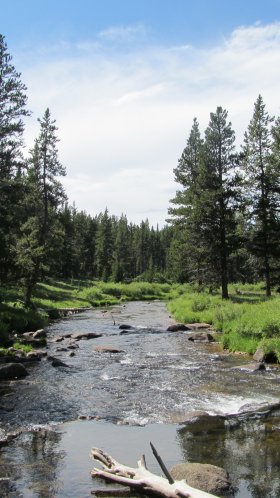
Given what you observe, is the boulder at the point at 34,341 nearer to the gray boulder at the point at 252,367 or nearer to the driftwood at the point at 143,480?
the gray boulder at the point at 252,367

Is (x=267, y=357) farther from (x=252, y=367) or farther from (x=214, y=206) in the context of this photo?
(x=214, y=206)

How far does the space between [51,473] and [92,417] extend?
360cm

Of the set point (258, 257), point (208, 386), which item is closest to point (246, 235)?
point (258, 257)

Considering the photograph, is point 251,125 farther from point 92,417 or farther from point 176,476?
point 176,476

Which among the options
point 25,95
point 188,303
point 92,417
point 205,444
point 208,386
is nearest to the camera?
point 205,444

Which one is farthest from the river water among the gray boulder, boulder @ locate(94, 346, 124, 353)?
boulder @ locate(94, 346, 124, 353)

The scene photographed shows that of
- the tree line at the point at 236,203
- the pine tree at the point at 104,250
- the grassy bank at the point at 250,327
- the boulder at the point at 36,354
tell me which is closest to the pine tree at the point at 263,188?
the tree line at the point at 236,203

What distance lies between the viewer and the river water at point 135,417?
28.2 feet

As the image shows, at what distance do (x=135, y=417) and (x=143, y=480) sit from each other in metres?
4.72

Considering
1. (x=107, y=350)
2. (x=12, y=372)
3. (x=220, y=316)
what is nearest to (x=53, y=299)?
(x=220, y=316)

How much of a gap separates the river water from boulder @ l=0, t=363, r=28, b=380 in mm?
362

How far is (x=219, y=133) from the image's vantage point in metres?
40.9

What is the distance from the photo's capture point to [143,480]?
24.4 feet

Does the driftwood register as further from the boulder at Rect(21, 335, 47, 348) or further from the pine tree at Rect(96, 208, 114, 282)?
the pine tree at Rect(96, 208, 114, 282)
